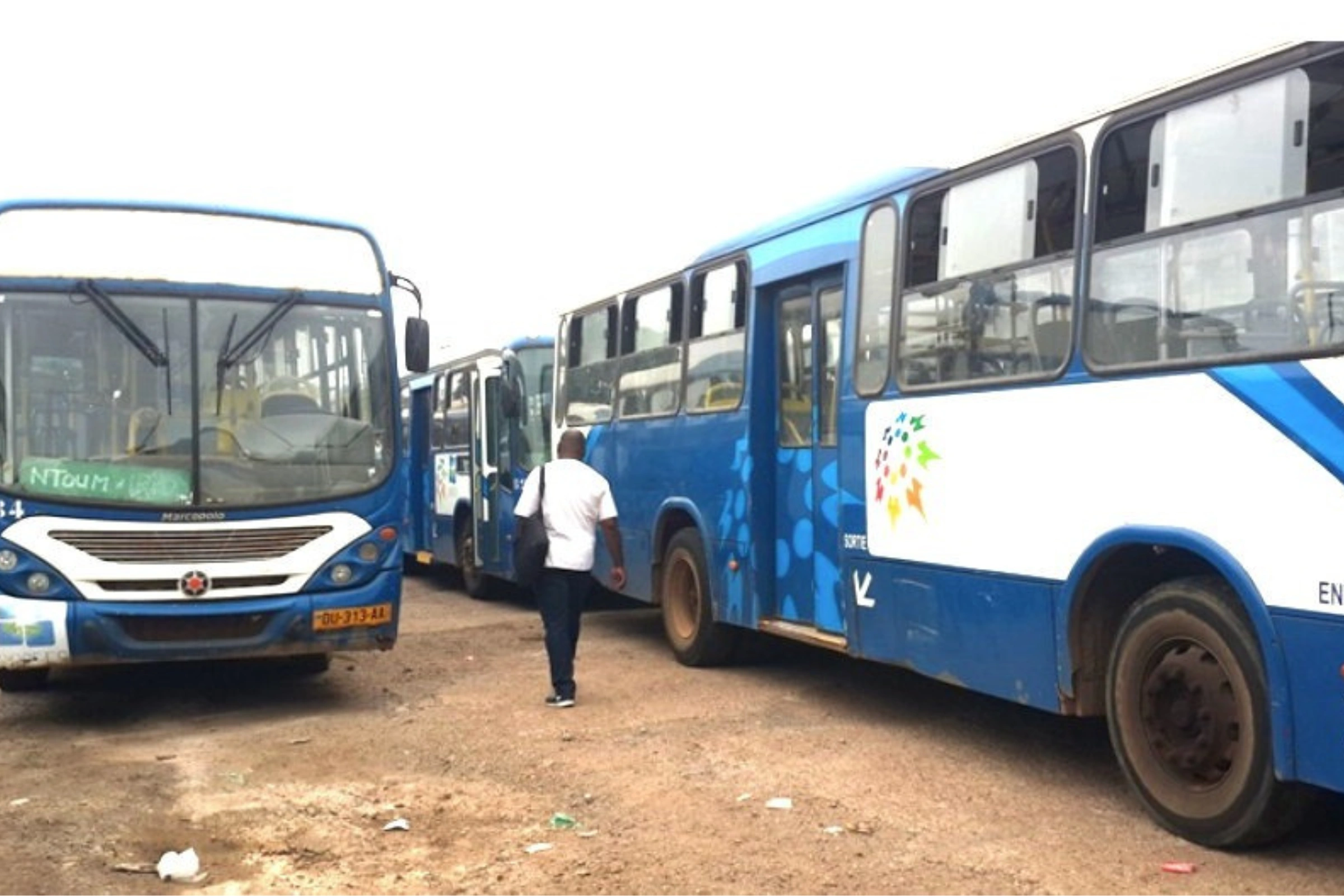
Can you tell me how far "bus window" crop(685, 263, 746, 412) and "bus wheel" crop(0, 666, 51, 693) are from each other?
16.3ft

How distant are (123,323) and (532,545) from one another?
284cm

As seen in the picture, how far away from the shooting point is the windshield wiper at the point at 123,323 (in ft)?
26.3

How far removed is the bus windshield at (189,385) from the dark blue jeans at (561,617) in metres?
1.31

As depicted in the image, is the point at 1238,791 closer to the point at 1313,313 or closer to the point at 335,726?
the point at 1313,313

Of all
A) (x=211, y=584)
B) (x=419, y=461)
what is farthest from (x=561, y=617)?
(x=419, y=461)

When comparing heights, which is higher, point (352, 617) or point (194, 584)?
point (194, 584)

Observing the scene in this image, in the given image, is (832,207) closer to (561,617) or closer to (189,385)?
(561,617)

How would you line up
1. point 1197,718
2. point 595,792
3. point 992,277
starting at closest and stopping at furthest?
1. point 1197,718
2. point 595,792
3. point 992,277

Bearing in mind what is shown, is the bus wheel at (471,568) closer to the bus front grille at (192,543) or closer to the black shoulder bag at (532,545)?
the black shoulder bag at (532,545)

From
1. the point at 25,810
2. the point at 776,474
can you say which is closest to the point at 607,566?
the point at 776,474

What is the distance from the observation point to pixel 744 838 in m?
5.30

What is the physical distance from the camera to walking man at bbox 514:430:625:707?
8250mm

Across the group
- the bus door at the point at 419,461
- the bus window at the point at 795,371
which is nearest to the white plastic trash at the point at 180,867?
the bus window at the point at 795,371

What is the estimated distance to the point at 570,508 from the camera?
27.4 ft
